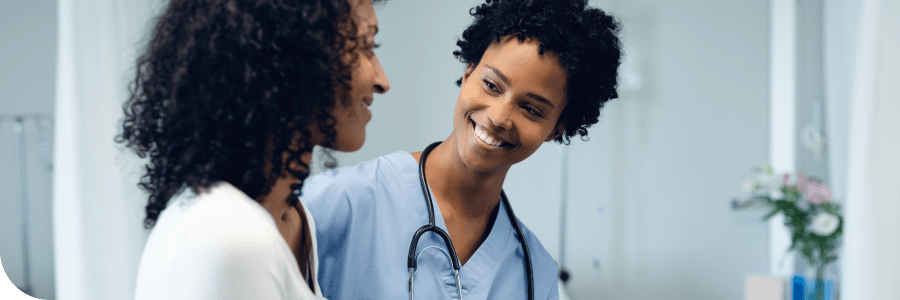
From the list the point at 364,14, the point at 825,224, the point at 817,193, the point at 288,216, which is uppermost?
the point at 364,14

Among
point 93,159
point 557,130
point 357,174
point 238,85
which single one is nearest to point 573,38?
point 557,130

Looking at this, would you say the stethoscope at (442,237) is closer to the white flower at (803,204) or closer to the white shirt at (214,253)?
the white shirt at (214,253)

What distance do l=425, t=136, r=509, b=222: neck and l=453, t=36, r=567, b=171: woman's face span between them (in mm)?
48

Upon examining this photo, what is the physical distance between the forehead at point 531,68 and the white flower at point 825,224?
1479 millimetres

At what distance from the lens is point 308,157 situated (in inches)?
24.3

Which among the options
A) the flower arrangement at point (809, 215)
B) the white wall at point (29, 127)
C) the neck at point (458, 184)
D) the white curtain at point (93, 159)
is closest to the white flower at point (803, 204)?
the flower arrangement at point (809, 215)

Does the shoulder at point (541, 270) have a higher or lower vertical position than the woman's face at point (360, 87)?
lower

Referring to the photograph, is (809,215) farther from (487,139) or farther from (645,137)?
(487,139)

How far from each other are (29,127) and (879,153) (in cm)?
236

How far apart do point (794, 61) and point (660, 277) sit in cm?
98

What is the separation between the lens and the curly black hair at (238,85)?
1.58ft

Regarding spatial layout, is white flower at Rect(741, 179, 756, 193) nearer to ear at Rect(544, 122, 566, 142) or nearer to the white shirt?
ear at Rect(544, 122, 566, 142)

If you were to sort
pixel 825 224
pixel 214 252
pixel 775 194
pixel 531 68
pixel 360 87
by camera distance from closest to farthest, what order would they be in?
pixel 214 252 < pixel 360 87 < pixel 531 68 < pixel 825 224 < pixel 775 194

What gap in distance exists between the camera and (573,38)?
889mm
